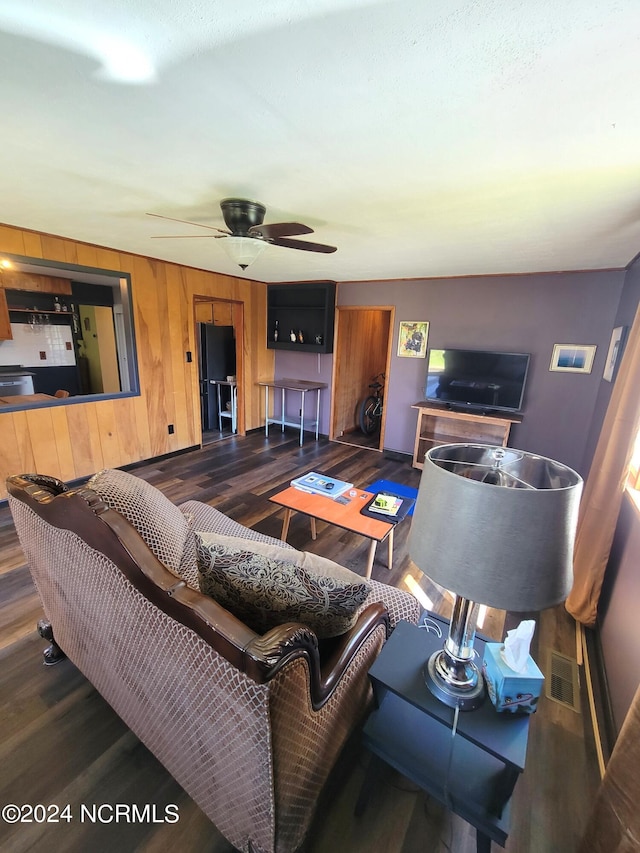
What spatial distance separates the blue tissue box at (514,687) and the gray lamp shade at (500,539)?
314 mm

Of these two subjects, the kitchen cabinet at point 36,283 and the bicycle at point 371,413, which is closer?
the kitchen cabinet at point 36,283

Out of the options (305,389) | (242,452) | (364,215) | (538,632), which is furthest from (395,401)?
(538,632)

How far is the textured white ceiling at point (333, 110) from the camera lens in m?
0.85

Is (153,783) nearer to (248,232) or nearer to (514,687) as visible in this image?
(514,687)

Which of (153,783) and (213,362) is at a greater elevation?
(213,362)

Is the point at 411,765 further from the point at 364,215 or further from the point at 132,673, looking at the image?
the point at 364,215

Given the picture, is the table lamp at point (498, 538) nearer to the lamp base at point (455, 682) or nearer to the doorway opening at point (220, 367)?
the lamp base at point (455, 682)

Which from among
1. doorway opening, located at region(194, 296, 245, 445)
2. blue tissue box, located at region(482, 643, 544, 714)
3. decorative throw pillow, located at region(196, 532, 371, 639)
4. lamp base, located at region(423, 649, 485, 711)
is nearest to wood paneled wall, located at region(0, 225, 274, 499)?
doorway opening, located at region(194, 296, 245, 445)

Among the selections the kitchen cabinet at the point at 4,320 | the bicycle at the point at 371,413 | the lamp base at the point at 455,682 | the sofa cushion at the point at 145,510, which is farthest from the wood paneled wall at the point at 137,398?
the lamp base at the point at 455,682

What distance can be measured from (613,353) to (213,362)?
478cm

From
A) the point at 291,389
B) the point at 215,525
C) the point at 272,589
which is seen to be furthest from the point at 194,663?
the point at 291,389

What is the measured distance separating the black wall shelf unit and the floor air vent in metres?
4.18

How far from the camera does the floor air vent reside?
1.61 metres

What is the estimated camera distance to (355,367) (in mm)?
5695
